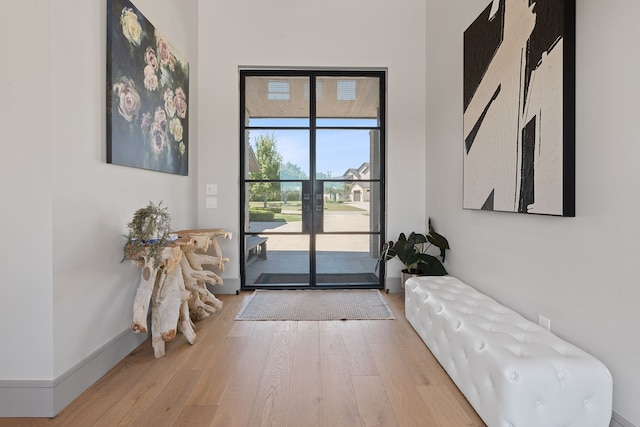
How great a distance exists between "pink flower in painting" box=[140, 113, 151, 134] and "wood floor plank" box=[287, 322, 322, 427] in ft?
6.81

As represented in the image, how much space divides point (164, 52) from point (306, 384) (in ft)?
9.75

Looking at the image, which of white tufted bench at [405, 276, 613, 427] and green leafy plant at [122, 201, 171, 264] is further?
green leafy plant at [122, 201, 171, 264]

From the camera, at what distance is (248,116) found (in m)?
4.07

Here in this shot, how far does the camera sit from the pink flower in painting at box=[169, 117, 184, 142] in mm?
3088

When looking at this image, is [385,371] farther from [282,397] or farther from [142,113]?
[142,113]

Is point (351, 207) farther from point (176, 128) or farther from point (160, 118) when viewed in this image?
point (160, 118)

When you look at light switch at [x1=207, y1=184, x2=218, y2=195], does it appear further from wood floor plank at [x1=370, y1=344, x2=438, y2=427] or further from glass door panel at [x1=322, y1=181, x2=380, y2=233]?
wood floor plank at [x1=370, y1=344, x2=438, y2=427]

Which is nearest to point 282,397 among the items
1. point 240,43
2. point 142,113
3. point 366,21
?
point 142,113

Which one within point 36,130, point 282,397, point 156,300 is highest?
point 36,130

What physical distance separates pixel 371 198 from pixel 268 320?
2.01 metres

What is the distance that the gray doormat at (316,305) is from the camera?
3164mm

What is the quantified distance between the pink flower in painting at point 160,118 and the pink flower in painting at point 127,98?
298mm

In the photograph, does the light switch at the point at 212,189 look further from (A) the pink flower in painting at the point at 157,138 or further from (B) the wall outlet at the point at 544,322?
(B) the wall outlet at the point at 544,322

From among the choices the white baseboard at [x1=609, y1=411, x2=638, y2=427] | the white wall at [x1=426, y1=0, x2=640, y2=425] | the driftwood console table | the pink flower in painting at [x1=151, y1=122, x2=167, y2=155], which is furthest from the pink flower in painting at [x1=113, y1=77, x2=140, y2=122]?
the white baseboard at [x1=609, y1=411, x2=638, y2=427]
